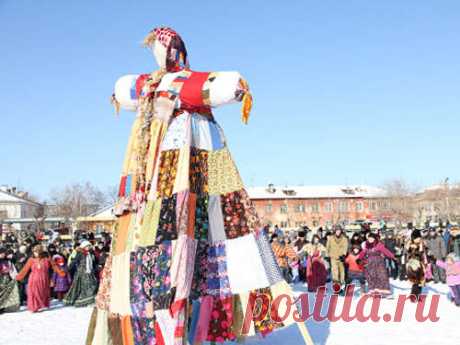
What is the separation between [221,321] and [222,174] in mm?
1344

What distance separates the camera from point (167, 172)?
14.5 feet

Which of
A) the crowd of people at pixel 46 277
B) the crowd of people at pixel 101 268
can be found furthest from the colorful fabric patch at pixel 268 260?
the crowd of people at pixel 46 277

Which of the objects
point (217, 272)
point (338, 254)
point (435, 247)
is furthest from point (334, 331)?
point (435, 247)

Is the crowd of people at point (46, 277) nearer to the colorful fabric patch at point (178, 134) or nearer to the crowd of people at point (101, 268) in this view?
the crowd of people at point (101, 268)

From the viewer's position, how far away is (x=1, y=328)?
8688 mm

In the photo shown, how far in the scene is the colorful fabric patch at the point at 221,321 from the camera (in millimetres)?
4613

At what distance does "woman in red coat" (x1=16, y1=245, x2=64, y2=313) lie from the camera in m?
11.0

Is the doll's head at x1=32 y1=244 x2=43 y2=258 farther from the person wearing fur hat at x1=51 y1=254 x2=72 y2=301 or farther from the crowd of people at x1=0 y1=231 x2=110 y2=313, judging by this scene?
the person wearing fur hat at x1=51 y1=254 x2=72 y2=301

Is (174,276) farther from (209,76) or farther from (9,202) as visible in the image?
(9,202)

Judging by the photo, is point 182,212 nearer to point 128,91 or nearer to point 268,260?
point 268,260

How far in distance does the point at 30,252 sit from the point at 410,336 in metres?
9.88

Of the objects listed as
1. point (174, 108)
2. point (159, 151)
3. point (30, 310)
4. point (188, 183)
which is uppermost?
point (174, 108)

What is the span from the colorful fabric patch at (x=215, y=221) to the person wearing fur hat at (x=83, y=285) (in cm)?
790

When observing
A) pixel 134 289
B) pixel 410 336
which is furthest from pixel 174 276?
pixel 410 336
